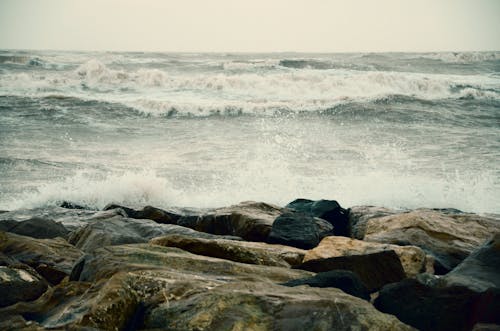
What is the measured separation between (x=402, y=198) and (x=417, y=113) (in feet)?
39.6

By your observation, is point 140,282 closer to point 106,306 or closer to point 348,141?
point 106,306

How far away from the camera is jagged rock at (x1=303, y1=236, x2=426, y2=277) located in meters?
3.77

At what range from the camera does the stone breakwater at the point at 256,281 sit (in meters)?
2.32

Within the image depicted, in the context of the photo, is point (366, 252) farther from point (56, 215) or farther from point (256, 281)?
point (56, 215)

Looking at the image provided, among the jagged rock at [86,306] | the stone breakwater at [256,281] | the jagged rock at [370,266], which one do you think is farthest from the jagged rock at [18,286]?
the jagged rock at [370,266]

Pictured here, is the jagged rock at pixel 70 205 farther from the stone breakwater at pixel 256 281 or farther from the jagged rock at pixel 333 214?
the jagged rock at pixel 333 214

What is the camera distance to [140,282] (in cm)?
262

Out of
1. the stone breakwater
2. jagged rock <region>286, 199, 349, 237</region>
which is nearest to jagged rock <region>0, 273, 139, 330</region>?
the stone breakwater

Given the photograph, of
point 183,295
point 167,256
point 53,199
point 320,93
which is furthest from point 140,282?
point 320,93

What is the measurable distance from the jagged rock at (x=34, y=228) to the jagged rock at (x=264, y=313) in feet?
10.6

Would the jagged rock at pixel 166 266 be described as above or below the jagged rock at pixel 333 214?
above

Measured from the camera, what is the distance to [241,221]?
18.1 ft

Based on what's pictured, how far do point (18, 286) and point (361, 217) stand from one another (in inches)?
160

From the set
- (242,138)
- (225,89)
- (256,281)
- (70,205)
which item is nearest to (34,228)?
(70,205)
